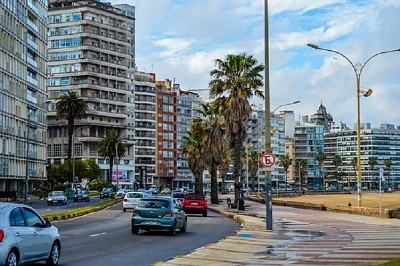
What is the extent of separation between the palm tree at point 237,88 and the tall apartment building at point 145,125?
110533 mm

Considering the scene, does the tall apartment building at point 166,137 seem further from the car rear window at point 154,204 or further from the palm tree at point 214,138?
the car rear window at point 154,204

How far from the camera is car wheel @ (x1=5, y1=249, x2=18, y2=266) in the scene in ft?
41.9

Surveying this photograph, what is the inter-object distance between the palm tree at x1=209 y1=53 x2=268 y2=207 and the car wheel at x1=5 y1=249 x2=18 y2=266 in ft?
143

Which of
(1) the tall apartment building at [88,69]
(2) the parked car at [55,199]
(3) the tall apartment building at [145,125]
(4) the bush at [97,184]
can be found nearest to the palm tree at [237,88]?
(2) the parked car at [55,199]

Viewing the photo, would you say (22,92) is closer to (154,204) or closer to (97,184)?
(97,184)

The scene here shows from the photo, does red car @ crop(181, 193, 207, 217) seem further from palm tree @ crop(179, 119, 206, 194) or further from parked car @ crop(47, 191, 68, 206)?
palm tree @ crop(179, 119, 206, 194)

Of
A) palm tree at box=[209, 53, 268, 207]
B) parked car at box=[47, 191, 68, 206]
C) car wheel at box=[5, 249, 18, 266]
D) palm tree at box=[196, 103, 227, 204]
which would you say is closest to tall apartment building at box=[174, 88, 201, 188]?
palm tree at box=[196, 103, 227, 204]

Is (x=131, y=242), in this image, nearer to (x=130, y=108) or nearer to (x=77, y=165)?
(x=77, y=165)

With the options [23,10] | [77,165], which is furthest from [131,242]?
[77,165]

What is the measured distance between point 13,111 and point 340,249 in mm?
73527

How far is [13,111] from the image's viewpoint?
87812 mm

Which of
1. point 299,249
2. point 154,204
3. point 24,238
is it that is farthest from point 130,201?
point 24,238

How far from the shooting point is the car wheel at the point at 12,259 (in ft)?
41.9

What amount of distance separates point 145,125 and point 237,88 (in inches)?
4554
